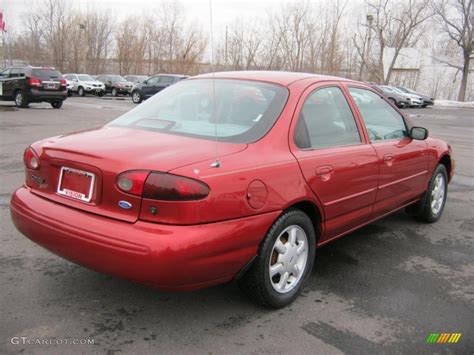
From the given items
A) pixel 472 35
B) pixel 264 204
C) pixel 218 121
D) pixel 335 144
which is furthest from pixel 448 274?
pixel 472 35

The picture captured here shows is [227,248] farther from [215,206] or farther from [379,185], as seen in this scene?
[379,185]

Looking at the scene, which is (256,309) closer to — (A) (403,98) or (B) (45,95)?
(B) (45,95)

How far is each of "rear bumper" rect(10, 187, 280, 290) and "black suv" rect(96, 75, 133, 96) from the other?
32916mm

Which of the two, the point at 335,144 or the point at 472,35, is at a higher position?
the point at 472,35

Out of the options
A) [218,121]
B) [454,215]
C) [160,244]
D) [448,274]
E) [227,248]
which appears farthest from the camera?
[454,215]

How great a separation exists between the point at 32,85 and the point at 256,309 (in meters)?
18.7

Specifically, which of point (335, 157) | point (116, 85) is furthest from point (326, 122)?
point (116, 85)

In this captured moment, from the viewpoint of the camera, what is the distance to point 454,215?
19.1 ft

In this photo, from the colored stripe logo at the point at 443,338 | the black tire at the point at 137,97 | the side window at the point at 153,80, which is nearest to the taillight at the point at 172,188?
the colored stripe logo at the point at 443,338

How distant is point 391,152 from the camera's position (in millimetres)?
4230

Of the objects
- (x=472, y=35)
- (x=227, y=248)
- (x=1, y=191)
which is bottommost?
(x=1, y=191)

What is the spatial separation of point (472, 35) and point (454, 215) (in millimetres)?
42774

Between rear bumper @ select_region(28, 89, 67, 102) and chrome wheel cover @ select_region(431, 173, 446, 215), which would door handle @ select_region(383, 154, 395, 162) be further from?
rear bumper @ select_region(28, 89, 67, 102)

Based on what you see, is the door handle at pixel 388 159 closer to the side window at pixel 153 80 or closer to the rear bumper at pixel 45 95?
the rear bumper at pixel 45 95
